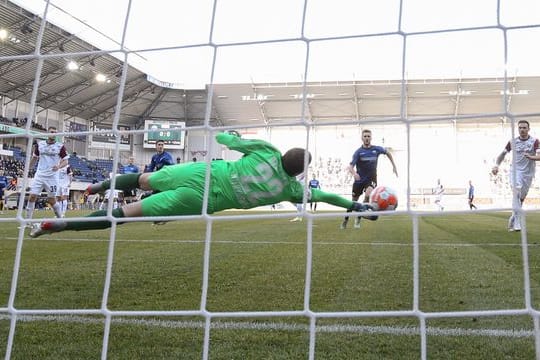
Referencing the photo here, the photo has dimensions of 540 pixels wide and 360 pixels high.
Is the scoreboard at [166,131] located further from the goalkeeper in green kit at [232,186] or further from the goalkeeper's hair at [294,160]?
the goalkeeper's hair at [294,160]

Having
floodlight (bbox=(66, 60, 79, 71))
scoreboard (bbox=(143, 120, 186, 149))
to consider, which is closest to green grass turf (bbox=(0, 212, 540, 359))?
scoreboard (bbox=(143, 120, 186, 149))

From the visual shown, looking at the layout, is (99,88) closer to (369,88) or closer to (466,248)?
(369,88)

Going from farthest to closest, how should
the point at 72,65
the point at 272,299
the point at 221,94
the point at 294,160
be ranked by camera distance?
the point at 72,65 → the point at 221,94 → the point at 294,160 → the point at 272,299

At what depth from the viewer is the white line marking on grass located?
231 cm

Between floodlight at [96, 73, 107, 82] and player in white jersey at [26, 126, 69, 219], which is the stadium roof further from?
player in white jersey at [26, 126, 69, 219]

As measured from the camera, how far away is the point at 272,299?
2967mm

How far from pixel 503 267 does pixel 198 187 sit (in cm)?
270

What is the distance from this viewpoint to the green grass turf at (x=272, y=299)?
2.12 m

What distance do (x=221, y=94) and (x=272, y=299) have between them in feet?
17.6

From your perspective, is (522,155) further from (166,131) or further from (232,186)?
(166,131)

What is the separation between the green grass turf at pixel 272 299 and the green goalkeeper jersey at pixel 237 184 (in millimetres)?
595

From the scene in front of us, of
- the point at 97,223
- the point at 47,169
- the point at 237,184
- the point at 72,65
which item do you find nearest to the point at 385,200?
the point at 237,184

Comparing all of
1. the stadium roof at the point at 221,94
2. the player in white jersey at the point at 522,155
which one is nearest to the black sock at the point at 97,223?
the stadium roof at the point at 221,94

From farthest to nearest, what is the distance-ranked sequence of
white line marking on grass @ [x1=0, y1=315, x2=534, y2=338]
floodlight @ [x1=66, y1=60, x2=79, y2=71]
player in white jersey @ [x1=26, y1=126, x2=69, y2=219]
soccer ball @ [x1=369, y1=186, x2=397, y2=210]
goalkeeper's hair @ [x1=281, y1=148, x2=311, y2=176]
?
floodlight @ [x1=66, y1=60, x2=79, y2=71] < player in white jersey @ [x1=26, y1=126, x2=69, y2=219] < soccer ball @ [x1=369, y1=186, x2=397, y2=210] < goalkeeper's hair @ [x1=281, y1=148, x2=311, y2=176] < white line marking on grass @ [x1=0, y1=315, x2=534, y2=338]
